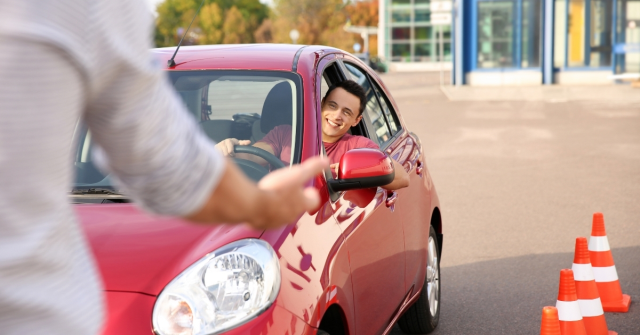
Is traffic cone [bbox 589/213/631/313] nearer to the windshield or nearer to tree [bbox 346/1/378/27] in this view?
the windshield

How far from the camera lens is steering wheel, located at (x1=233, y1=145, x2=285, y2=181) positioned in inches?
131

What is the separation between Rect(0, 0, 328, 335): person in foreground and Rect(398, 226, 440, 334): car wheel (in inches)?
139

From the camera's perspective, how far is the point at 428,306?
4633 millimetres

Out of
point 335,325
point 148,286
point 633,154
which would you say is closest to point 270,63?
point 335,325

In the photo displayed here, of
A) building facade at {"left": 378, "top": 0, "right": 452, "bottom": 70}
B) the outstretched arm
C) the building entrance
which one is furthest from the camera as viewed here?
building facade at {"left": 378, "top": 0, "right": 452, "bottom": 70}

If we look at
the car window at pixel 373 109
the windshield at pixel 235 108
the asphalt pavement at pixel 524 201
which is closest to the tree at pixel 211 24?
the asphalt pavement at pixel 524 201

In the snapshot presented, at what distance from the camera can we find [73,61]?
90 cm

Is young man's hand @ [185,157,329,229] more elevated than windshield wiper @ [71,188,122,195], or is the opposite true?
young man's hand @ [185,157,329,229]

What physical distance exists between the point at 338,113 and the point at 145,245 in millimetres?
1664

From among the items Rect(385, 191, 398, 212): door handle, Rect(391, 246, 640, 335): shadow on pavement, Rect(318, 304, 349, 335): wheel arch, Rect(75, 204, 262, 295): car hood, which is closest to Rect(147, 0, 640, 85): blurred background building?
Rect(391, 246, 640, 335): shadow on pavement

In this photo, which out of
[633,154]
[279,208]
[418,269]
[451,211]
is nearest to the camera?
[279,208]

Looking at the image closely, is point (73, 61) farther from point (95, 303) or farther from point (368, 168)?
point (368, 168)

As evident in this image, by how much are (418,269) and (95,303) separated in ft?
11.0

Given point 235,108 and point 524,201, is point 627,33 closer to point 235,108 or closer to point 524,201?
point 524,201
